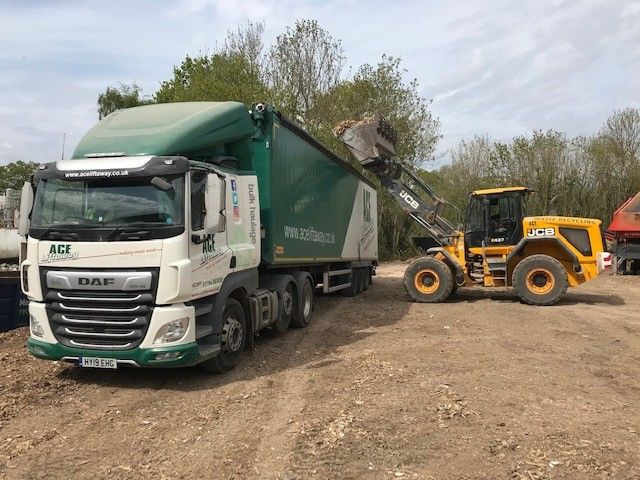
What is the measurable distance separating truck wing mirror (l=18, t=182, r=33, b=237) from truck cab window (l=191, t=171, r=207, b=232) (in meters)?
1.96

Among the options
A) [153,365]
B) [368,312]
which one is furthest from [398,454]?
[368,312]

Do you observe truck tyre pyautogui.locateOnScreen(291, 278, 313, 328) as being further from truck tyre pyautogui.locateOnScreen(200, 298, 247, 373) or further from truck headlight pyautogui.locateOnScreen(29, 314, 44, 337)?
truck headlight pyautogui.locateOnScreen(29, 314, 44, 337)

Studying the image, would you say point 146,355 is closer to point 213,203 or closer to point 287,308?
point 213,203

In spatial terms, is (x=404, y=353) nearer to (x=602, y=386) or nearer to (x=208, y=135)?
(x=602, y=386)

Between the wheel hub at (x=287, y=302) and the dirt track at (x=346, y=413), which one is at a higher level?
the wheel hub at (x=287, y=302)

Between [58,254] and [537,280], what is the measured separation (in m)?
10.3

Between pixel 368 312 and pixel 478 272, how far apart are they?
10.9 feet

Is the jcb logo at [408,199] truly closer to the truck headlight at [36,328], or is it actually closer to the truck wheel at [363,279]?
the truck wheel at [363,279]

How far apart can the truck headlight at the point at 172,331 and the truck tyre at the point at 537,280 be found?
8987 millimetres

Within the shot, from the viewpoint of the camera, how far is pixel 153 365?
19.2 feet

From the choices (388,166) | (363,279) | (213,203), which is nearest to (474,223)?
(388,166)

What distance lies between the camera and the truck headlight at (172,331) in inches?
229

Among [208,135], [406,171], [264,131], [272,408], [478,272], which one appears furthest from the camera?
[406,171]

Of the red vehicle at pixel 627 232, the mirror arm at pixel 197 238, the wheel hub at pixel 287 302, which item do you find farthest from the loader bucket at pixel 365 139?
the red vehicle at pixel 627 232
